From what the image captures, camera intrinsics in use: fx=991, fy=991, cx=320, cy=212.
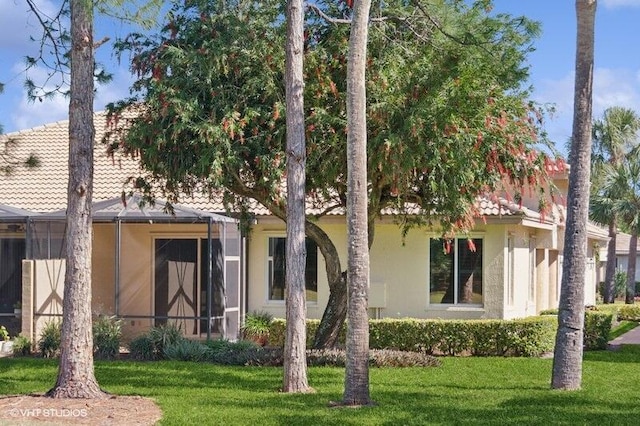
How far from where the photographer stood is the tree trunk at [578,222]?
1401 centimetres

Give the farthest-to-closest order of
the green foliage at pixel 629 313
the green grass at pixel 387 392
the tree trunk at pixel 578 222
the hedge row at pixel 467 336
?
the green foliage at pixel 629 313
the hedge row at pixel 467 336
the tree trunk at pixel 578 222
the green grass at pixel 387 392

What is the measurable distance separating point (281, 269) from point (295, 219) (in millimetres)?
9518

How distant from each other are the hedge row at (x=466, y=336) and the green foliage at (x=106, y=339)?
153 inches

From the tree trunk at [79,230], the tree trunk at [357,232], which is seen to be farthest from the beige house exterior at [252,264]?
the tree trunk at [357,232]

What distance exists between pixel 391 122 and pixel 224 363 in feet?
17.7

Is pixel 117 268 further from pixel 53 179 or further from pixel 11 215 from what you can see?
pixel 53 179

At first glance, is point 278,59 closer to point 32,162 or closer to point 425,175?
point 425,175

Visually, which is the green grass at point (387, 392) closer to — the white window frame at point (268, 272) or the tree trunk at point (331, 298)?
the tree trunk at point (331, 298)

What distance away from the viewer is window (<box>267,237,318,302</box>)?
22.9 meters

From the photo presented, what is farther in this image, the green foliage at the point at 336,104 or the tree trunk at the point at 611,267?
the tree trunk at the point at 611,267

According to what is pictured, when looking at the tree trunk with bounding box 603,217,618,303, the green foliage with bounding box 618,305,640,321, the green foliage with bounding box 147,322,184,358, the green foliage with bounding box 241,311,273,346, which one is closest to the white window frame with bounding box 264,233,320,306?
the green foliage with bounding box 241,311,273,346

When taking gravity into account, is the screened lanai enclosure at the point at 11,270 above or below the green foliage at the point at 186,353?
above

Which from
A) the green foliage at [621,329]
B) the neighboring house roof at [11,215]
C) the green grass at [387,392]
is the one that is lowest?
the green foliage at [621,329]

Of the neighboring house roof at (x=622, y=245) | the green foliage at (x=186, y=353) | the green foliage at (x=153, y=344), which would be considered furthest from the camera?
the neighboring house roof at (x=622, y=245)
